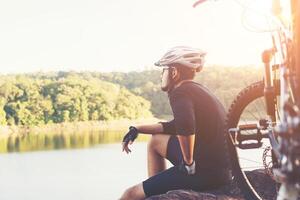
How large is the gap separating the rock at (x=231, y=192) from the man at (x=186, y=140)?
4 cm

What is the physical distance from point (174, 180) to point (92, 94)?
2392 millimetres

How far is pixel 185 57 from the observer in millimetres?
3037

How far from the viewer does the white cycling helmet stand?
3.03 m

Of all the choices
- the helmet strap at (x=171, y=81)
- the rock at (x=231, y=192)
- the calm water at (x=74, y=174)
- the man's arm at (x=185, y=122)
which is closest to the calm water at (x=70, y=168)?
the calm water at (x=74, y=174)

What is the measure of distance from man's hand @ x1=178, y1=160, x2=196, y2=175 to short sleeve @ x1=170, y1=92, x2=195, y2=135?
0.46 feet

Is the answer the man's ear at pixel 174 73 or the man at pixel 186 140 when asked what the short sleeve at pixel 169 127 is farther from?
the man's ear at pixel 174 73

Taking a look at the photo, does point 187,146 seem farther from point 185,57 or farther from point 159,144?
point 185,57

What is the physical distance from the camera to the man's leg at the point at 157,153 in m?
2.97

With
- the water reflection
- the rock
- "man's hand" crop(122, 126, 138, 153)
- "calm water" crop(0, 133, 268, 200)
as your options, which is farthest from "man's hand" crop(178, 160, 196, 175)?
the water reflection

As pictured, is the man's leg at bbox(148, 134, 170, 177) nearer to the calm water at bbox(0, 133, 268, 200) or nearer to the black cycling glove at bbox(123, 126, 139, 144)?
the black cycling glove at bbox(123, 126, 139, 144)

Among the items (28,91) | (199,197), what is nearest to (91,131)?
(28,91)

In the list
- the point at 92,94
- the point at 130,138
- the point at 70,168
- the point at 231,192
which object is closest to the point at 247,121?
the point at 231,192

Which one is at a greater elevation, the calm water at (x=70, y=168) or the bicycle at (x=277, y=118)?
the bicycle at (x=277, y=118)

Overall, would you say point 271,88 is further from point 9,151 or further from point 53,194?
point 9,151
